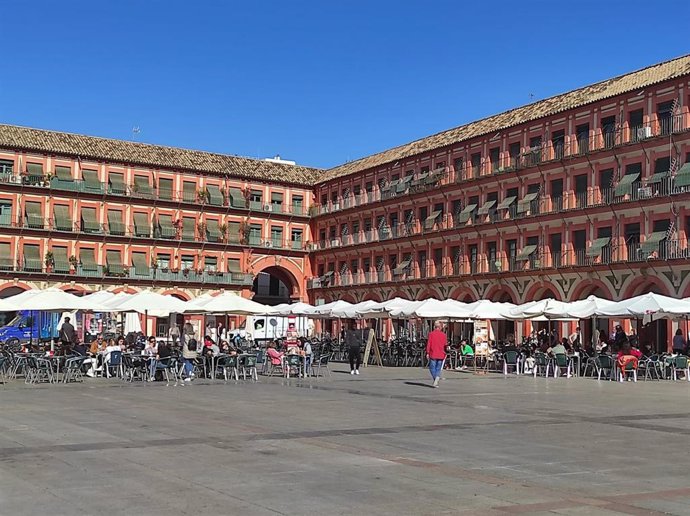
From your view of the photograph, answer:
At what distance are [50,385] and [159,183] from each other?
1640 inches

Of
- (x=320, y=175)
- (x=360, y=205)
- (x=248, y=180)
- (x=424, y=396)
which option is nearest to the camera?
(x=424, y=396)

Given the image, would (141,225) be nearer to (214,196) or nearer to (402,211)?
(214,196)

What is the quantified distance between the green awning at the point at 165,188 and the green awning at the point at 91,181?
167 inches

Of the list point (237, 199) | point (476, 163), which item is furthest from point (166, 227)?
point (476, 163)

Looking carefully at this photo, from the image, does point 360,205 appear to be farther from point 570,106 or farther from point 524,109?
point 570,106

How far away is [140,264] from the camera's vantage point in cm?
6162

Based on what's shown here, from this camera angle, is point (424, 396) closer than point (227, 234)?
Yes

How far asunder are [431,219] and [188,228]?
18.8m

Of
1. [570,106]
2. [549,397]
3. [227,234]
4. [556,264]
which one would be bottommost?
[549,397]

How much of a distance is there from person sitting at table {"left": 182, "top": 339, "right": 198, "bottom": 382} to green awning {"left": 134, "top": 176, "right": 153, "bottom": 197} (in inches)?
1520

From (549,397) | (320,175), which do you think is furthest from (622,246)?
(320,175)

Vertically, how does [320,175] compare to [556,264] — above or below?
above

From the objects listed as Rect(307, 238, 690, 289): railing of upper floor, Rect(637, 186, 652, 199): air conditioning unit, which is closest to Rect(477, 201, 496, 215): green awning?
Rect(307, 238, 690, 289): railing of upper floor

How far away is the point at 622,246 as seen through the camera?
137ft
